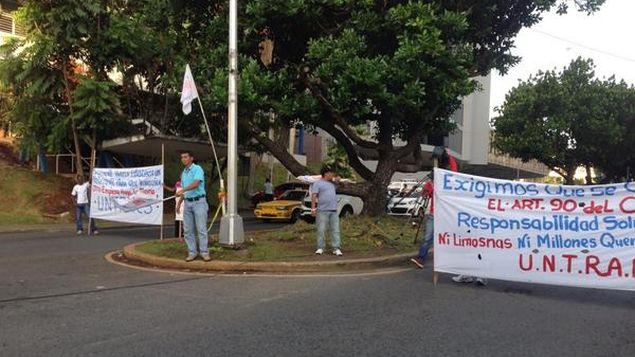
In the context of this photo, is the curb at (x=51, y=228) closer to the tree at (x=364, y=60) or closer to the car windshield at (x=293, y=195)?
the car windshield at (x=293, y=195)

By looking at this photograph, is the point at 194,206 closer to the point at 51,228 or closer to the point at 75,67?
the point at 51,228

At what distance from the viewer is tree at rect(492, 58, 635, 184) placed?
36688 millimetres

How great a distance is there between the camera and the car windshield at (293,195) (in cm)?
2670

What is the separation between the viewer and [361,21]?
13898 millimetres

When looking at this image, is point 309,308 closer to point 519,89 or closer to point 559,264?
point 559,264

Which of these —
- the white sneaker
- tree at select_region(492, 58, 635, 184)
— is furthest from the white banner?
tree at select_region(492, 58, 635, 184)

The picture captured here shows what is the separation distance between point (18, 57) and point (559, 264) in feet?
64.9

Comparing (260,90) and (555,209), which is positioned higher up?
(260,90)

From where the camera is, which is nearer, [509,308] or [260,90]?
[509,308]

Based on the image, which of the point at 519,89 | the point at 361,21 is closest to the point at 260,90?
the point at 361,21

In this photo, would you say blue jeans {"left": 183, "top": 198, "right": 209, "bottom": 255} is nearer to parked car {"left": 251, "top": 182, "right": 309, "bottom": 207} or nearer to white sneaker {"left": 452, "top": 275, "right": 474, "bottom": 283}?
white sneaker {"left": 452, "top": 275, "right": 474, "bottom": 283}

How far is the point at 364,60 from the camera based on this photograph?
13359mm

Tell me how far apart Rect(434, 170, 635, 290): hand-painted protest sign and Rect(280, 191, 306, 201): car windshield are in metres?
17.2

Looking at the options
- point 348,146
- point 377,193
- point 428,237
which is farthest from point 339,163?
point 428,237
